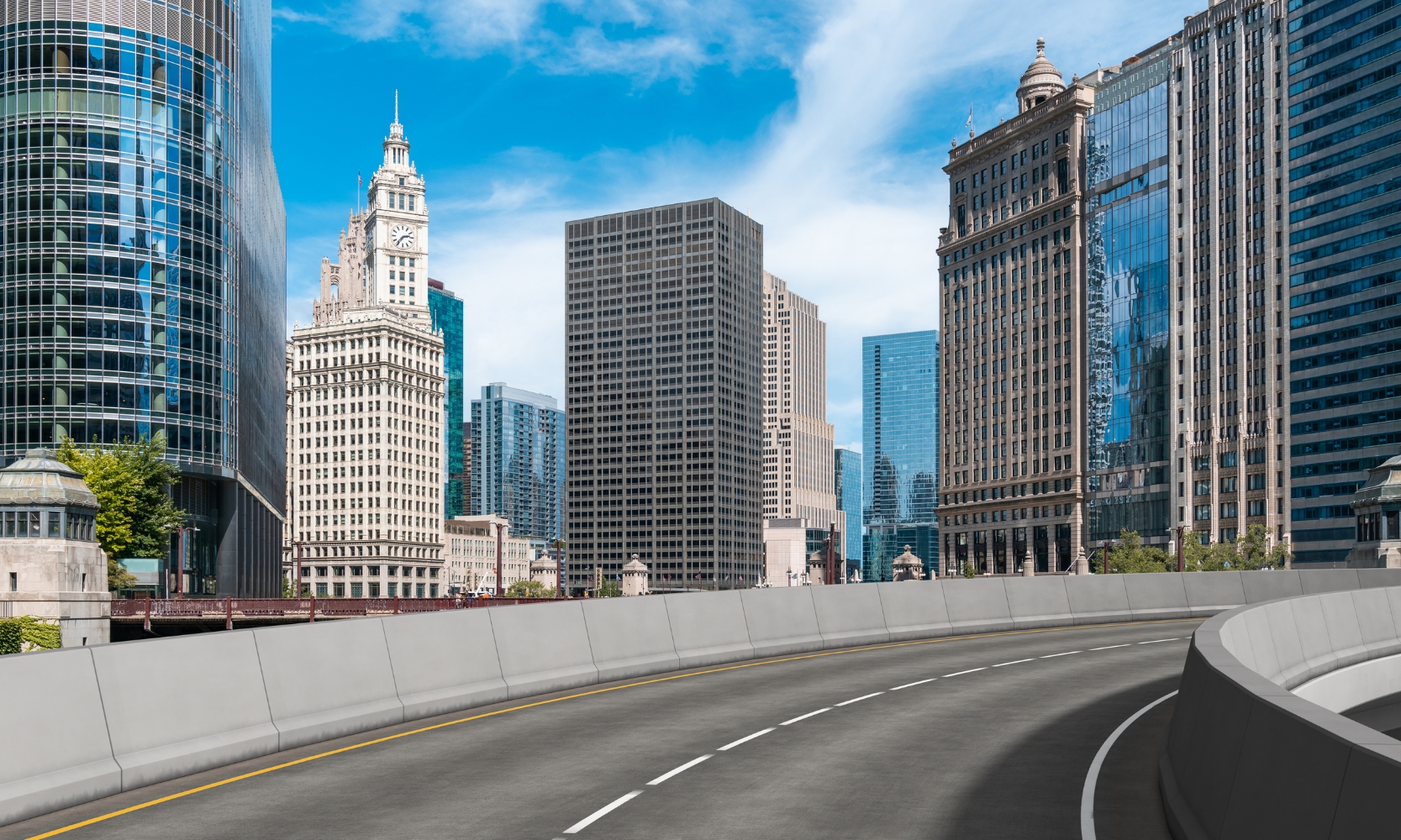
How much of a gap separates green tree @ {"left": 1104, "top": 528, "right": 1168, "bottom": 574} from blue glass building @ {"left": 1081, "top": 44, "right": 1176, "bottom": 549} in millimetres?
16398

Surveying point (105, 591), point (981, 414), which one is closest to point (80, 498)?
point (105, 591)

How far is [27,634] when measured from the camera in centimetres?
5791

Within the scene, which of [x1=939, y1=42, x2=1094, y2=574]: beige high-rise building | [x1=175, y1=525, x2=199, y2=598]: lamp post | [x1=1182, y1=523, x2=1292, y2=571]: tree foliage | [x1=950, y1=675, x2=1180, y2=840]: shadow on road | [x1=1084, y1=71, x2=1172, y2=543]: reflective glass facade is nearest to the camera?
[x1=950, y1=675, x2=1180, y2=840]: shadow on road

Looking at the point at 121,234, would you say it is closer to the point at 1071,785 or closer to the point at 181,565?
the point at 181,565

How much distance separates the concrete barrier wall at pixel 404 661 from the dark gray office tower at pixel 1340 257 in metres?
121

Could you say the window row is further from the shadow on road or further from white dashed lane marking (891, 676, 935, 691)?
the shadow on road

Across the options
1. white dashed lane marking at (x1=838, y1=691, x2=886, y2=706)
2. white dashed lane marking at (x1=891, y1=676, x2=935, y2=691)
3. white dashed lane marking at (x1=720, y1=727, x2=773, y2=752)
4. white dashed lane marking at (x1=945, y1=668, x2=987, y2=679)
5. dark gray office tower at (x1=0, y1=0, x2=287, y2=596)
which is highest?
dark gray office tower at (x1=0, y1=0, x2=287, y2=596)

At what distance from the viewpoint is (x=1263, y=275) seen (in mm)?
153000

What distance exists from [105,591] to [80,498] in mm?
5182

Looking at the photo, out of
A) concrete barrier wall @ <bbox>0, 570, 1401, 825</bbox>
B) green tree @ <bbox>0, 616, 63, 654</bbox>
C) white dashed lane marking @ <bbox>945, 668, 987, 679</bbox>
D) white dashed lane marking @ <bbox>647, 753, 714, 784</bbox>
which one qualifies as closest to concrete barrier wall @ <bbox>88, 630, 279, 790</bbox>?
concrete barrier wall @ <bbox>0, 570, 1401, 825</bbox>

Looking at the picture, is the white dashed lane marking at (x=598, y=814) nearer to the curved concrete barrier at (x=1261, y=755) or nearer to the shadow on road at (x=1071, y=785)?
the shadow on road at (x=1071, y=785)

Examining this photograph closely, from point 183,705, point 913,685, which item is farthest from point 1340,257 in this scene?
point 183,705

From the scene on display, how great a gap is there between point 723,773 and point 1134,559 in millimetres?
122737

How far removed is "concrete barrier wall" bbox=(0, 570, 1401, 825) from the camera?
45.9 feet
